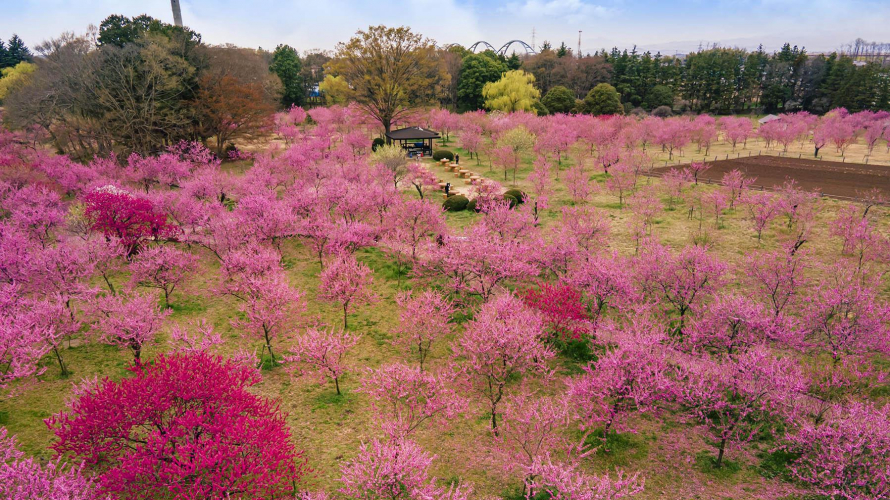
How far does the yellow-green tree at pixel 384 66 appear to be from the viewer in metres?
59.0

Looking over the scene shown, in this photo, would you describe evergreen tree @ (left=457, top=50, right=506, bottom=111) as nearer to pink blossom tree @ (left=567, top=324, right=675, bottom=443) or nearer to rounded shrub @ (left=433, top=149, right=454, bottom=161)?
rounded shrub @ (left=433, top=149, right=454, bottom=161)

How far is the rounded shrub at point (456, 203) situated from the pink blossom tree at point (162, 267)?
1871 centimetres

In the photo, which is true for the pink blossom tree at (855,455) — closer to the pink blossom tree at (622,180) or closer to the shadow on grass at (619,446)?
the shadow on grass at (619,446)

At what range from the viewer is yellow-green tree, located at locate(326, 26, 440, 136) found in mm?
59000

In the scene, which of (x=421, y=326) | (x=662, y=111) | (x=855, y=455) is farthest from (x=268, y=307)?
(x=662, y=111)

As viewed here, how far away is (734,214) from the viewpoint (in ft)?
103

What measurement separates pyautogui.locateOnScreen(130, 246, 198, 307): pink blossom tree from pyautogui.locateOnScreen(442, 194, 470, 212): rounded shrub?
18.7 m

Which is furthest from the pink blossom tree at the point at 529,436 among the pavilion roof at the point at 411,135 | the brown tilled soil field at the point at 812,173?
the pavilion roof at the point at 411,135

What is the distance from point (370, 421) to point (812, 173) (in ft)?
153

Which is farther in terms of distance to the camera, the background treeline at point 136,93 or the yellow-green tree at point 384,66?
the yellow-green tree at point 384,66

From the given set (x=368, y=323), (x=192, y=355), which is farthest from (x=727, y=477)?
(x=192, y=355)

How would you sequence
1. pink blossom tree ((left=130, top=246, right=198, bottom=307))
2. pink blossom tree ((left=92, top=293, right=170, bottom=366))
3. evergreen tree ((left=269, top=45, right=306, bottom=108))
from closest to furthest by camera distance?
pink blossom tree ((left=92, top=293, right=170, bottom=366)) → pink blossom tree ((left=130, top=246, right=198, bottom=307)) → evergreen tree ((left=269, top=45, right=306, bottom=108))

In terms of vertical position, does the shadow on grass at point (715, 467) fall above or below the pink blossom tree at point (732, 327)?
below

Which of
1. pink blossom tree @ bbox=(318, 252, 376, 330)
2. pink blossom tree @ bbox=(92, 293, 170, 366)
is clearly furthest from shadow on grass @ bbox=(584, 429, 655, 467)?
pink blossom tree @ bbox=(92, 293, 170, 366)
